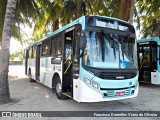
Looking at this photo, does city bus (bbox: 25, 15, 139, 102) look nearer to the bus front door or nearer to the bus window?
the bus window

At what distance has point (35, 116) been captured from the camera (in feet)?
18.5

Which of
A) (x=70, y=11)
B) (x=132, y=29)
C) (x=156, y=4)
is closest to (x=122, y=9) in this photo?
(x=156, y=4)

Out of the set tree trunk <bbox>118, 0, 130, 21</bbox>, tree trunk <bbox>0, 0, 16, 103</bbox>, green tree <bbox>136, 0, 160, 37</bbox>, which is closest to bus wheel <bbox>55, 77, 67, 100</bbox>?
tree trunk <bbox>0, 0, 16, 103</bbox>

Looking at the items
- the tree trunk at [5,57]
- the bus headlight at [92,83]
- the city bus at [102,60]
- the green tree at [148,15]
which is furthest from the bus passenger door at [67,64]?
the green tree at [148,15]

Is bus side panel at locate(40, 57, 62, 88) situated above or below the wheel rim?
above

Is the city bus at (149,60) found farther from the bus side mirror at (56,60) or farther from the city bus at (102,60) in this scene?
the bus side mirror at (56,60)

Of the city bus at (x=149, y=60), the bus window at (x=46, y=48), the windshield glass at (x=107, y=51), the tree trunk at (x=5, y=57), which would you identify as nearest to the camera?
the windshield glass at (x=107, y=51)

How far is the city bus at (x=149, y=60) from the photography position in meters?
10.8

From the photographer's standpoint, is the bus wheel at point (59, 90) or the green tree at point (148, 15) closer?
the bus wheel at point (59, 90)

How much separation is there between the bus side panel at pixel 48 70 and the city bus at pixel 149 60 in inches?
238

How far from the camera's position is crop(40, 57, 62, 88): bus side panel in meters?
7.77

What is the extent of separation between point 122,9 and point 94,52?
→ 27.5 feet

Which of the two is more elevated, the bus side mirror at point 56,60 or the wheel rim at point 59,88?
the bus side mirror at point 56,60

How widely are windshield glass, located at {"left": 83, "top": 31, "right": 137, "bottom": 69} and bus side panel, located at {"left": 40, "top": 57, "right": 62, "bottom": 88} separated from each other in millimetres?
2059
